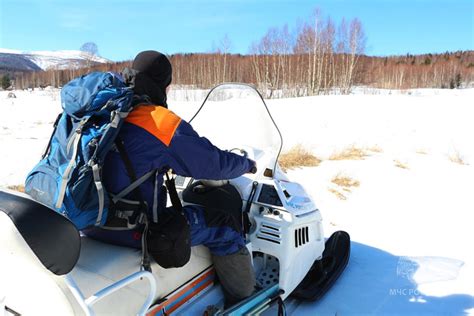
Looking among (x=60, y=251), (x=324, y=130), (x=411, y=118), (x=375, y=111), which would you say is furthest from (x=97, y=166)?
(x=375, y=111)

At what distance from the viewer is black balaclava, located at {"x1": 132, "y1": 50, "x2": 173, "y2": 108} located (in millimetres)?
2195

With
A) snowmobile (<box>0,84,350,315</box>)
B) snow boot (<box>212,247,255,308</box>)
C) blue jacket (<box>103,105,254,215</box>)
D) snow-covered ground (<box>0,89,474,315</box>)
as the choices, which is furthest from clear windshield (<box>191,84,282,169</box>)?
blue jacket (<box>103,105,254,215</box>)

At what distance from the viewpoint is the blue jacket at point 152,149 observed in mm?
1924

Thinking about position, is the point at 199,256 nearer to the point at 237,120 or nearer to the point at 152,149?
the point at 152,149

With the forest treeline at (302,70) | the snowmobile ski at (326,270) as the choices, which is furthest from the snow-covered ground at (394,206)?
the forest treeline at (302,70)

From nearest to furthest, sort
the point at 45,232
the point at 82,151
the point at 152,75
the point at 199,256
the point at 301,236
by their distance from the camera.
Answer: the point at 45,232 → the point at 82,151 → the point at 152,75 → the point at 199,256 → the point at 301,236

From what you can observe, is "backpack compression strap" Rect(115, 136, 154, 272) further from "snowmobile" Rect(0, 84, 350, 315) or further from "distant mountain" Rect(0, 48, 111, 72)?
"distant mountain" Rect(0, 48, 111, 72)

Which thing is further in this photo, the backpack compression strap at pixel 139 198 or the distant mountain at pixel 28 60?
the distant mountain at pixel 28 60

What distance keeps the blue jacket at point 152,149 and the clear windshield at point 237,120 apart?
1247mm

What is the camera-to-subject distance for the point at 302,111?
17.4 metres

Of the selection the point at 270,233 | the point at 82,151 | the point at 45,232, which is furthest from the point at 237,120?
the point at 45,232

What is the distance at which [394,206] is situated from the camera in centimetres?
563

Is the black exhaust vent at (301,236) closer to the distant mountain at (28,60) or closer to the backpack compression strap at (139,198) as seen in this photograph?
the backpack compression strap at (139,198)

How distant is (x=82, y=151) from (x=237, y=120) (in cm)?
179
